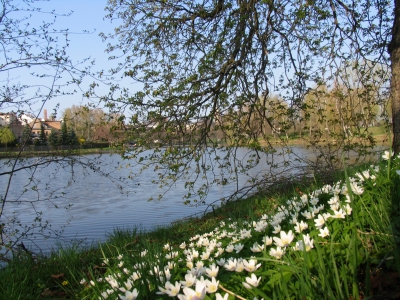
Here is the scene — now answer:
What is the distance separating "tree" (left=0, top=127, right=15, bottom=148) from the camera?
20.4 feet

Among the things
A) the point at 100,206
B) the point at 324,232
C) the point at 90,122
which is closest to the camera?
the point at 324,232

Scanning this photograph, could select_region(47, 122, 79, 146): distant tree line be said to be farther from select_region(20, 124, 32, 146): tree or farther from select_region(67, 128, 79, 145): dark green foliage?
select_region(20, 124, 32, 146): tree

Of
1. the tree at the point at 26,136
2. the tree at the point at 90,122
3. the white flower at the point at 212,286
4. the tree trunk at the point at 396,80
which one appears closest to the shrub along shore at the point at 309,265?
the white flower at the point at 212,286

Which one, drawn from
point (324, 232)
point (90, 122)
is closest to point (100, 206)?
point (90, 122)

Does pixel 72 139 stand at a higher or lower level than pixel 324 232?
higher

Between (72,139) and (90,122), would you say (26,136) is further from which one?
(90,122)

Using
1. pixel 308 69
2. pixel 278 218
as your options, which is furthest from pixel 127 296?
pixel 308 69

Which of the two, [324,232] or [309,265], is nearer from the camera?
[309,265]

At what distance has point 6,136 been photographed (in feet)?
20.7

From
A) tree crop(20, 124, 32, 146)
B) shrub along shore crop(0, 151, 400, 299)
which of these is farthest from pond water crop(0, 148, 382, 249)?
shrub along shore crop(0, 151, 400, 299)

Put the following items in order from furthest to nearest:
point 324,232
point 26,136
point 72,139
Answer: point 72,139 → point 26,136 → point 324,232

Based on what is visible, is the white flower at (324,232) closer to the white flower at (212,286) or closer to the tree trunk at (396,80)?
the white flower at (212,286)

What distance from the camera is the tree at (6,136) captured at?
6207 mm

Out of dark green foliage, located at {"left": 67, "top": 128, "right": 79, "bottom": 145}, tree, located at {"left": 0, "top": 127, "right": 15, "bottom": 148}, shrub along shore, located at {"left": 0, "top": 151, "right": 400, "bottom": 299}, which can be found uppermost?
tree, located at {"left": 0, "top": 127, "right": 15, "bottom": 148}
